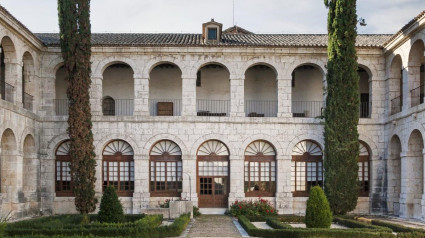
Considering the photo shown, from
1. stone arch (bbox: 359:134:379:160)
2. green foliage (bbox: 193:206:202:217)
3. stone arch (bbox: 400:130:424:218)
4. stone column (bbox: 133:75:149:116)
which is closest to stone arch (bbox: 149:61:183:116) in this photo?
stone column (bbox: 133:75:149:116)

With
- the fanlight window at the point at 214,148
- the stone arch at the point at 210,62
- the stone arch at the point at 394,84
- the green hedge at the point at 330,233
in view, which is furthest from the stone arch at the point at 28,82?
the stone arch at the point at 394,84

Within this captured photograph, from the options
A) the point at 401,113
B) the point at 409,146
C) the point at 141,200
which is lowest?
the point at 141,200

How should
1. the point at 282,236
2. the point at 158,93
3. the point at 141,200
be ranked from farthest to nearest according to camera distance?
1. the point at 158,93
2. the point at 141,200
3. the point at 282,236

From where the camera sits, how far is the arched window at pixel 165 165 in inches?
989

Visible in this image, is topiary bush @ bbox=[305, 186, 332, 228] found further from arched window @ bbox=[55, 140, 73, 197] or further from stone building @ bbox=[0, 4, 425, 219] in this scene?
arched window @ bbox=[55, 140, 73, 197]

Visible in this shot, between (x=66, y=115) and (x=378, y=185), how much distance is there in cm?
1481

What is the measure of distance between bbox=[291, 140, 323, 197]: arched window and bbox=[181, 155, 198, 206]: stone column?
4.63 m

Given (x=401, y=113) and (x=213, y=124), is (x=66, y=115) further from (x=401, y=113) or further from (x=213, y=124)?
(x=401, y=113)

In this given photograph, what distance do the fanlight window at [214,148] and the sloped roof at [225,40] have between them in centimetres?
457

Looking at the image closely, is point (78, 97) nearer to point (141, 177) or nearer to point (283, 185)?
point (141, 177)

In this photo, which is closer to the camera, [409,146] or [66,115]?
[409,146]

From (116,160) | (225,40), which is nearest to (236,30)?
(225,40)

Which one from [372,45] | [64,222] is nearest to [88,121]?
[64,222]

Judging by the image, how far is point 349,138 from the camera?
76.0ft
